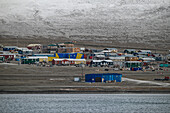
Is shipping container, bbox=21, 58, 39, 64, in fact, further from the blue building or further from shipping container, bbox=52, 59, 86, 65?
the blue building

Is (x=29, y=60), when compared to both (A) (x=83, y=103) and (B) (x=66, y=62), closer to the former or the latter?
(B) (x=66, y=62)

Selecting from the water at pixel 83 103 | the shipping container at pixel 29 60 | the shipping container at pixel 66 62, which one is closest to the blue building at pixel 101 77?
the water at pixel 83 103

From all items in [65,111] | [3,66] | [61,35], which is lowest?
[65,111]

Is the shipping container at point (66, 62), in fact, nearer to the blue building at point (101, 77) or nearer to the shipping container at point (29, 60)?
the shipping container at point (29, 60)

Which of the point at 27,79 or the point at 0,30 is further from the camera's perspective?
the point at 0,30

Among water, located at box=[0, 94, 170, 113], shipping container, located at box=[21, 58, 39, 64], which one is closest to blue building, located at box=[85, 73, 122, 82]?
water, located at box=[0, 94, 170, 113]

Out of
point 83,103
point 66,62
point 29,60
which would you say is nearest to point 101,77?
point 83,103

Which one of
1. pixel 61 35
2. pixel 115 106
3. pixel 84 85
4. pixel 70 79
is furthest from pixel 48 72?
pixel 61 35

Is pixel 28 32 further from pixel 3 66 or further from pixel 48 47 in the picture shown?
pixel 3 66
